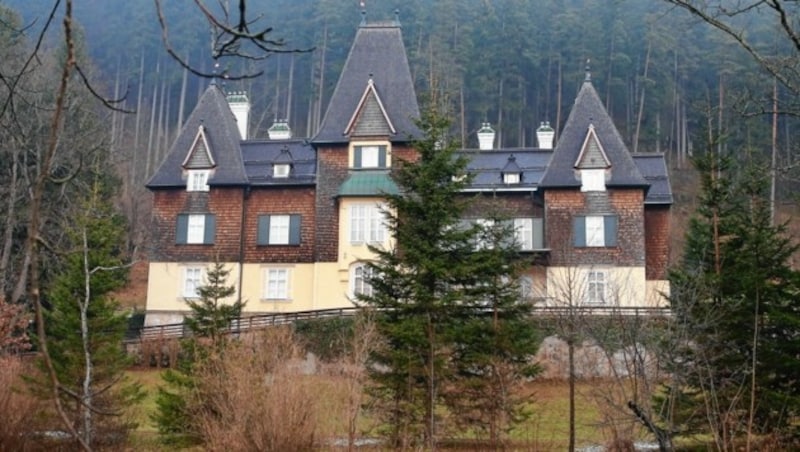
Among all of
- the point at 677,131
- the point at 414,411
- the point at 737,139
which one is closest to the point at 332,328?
the point at 414,411

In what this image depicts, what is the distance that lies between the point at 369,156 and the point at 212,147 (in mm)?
7327

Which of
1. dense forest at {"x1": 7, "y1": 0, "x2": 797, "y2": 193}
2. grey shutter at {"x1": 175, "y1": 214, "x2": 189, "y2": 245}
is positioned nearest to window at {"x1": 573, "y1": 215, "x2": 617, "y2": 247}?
grey shutter at {"x1": 175, "y1": 214, "x2": 189, "y2": 245}

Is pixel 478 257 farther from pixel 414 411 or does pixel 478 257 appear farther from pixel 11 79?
pixel 11 79

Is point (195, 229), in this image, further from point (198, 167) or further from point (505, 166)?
point (505, 166)

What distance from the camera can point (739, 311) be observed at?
1856cm

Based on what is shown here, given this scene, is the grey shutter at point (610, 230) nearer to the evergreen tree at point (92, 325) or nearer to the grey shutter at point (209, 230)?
the grey shutter at point (209, 230)

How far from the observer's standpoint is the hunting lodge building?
3356 cm

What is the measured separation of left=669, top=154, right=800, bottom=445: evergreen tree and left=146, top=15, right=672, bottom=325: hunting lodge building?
1183 cm

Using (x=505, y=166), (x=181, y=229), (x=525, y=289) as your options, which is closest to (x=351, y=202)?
(x=505, y=166)

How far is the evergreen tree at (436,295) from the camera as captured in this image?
61.9 feet

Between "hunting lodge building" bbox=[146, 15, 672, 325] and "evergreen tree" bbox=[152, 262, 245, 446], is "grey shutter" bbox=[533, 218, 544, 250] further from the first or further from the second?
"evergreen tree" bbox=[152, 262, 245, 446]

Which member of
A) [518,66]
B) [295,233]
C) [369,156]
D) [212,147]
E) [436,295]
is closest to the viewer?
[436,295]

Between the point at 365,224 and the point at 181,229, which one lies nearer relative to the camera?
the point at 365,224

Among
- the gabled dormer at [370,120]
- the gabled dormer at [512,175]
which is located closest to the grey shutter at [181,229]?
the gabled dormer at [370,120]
